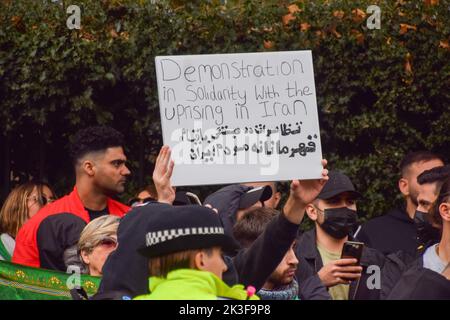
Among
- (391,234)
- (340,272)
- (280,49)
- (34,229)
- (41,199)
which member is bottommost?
(340,272)

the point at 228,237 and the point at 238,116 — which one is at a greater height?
the point at 238,116

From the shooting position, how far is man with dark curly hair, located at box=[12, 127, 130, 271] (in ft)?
19.6

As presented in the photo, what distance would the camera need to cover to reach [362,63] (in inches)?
323

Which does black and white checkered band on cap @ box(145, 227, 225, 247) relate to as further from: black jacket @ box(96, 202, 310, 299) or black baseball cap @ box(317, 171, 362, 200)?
black baseball cap @ box(317, 171, 362, 200)

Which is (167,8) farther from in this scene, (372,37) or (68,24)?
(372,37)

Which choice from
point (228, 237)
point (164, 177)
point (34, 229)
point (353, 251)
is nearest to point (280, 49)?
point (34, 229)

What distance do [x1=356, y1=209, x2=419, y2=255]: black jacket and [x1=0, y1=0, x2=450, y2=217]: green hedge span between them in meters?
0.97

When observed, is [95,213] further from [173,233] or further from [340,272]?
[173,233]

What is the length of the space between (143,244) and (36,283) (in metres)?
1.91

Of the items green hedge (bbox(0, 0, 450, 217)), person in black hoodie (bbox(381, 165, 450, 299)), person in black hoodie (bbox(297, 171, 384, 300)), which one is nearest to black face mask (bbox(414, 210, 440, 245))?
person in black hoodie (bbox(381, 165, 450, 299))

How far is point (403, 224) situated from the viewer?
7.05m

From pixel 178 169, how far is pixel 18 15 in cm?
389
